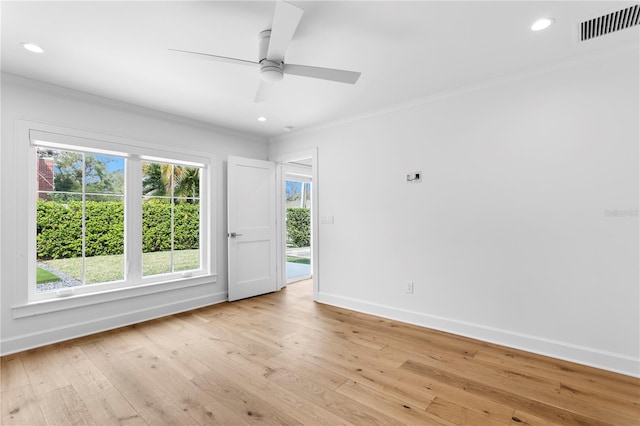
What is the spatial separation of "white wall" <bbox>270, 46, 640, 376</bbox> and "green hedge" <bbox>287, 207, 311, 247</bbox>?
17.0ft

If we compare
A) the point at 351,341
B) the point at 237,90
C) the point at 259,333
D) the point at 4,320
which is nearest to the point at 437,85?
the point at 237,90

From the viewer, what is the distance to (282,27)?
173cm

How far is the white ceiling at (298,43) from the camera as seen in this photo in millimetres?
1870

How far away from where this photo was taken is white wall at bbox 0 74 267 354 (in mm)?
2658

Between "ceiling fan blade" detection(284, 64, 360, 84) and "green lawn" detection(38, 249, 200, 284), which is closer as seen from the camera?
"ceiling fan blade" detection(284, 64, 360, 84)

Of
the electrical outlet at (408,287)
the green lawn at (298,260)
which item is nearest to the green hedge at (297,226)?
the green lawn at (298,260)

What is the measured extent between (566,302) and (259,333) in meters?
2.84

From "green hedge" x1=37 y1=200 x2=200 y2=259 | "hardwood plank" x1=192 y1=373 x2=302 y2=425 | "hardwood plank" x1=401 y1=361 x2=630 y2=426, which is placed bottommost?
"hardwood plank" x1=401 y1=361 x2=630 y2=426

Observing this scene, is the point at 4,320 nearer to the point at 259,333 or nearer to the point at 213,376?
the point at 213,376

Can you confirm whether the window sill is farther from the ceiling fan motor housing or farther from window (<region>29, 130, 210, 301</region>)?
the ceiling fan motor housing

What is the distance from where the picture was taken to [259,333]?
306cm

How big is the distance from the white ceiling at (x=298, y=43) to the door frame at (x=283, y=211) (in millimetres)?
1263

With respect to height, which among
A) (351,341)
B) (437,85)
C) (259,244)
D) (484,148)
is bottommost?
(351,341)

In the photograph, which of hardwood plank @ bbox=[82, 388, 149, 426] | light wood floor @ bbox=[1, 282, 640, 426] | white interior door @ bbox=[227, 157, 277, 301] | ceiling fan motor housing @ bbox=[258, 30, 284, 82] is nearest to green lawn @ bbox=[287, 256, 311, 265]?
white interior door @ bbox=[227, 157, 277, 301]
